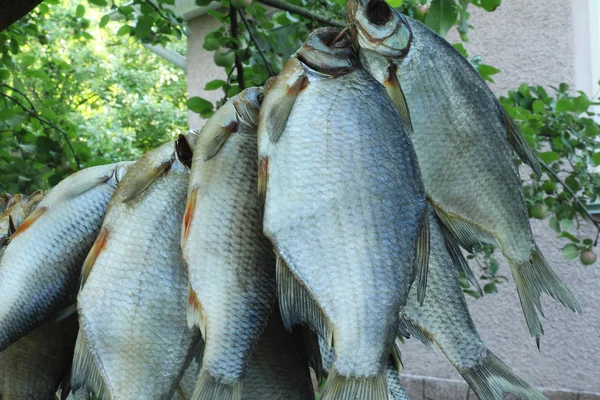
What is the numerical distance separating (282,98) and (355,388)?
412mm

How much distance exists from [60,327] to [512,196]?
887mm

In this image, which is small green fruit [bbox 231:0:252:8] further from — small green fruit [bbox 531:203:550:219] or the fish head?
the fish head

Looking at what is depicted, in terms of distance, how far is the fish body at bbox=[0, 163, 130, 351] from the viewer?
4.33ft

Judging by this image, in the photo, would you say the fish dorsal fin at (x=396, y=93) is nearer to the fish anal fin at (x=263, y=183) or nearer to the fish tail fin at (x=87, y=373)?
→ the fish anal fin at (x=263, y=183)

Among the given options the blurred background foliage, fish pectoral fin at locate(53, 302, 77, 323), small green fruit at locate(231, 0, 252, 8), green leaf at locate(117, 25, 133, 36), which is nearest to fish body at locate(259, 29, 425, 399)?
fish pectoral fin at locate(53, 302, 77, 323)

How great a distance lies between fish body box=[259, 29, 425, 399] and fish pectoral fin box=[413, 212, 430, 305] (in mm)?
22

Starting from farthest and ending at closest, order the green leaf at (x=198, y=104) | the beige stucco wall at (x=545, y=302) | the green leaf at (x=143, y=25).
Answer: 1. the beige stucco wall at (x=545, y=302)
2. the green leaf at (x=143, y=25)
3. the green leaf at (x=198, y=104)

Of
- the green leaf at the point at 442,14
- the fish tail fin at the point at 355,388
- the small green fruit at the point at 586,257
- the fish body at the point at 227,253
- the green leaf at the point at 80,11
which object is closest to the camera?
the fish tail fin at the point at 355,388

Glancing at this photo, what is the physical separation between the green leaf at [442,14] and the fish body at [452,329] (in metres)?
1.00

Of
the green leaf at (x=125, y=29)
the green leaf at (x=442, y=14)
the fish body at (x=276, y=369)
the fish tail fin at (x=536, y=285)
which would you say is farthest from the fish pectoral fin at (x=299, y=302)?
the green leaf at (x=125, y=29)

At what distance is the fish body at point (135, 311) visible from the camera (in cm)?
114

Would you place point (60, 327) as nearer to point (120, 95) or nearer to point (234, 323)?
point (234, 323)

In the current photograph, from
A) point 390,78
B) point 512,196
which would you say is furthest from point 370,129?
point 512,196

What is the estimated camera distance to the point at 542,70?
573 centimetres
